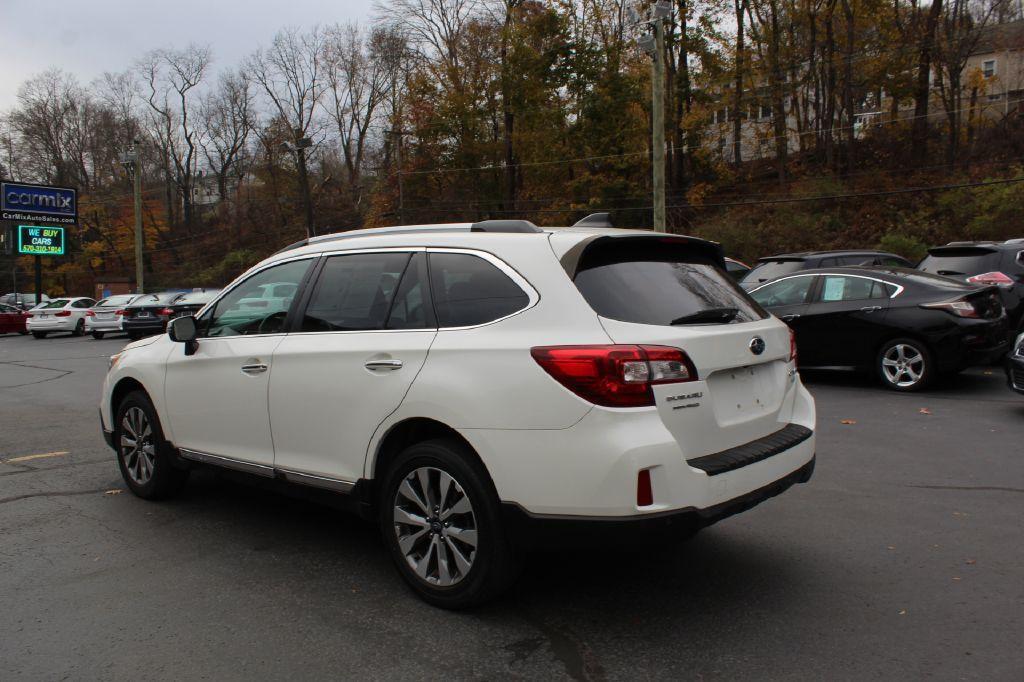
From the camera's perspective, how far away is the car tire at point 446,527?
3.41 m

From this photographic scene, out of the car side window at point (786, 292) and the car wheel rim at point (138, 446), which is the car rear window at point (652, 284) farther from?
the car side window at point (786, 292)

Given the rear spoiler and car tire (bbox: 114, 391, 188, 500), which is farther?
car tire (bbox: 114, 391, 188, 500)

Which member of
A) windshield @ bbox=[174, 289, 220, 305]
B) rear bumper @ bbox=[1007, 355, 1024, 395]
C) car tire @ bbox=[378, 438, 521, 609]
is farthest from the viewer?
windshield @ bbox=[174, 289, 220, 305]

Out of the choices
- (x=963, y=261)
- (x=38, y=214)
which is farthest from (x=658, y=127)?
(x=38, y=214)

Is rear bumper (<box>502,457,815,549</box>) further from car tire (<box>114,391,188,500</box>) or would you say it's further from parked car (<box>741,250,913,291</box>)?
parked car (<box>741,250,913,291</box>)

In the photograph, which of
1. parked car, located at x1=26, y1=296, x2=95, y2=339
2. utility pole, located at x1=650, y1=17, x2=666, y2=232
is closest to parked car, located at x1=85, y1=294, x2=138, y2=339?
parked car, located at x1=26, y1=296, x2=95, y2=339

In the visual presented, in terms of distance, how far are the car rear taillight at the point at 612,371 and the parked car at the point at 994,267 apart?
969cm

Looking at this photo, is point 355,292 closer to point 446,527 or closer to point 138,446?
point 446,527

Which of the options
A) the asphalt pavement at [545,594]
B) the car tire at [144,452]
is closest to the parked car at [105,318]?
the asphalt pavement at [545,594]

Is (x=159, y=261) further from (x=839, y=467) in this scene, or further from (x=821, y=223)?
(x=839, y=467)

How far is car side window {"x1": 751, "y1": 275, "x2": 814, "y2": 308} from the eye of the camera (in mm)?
10820

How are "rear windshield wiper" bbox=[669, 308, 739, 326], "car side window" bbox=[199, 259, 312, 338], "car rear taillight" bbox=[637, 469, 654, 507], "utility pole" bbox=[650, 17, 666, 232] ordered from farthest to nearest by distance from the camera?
"utility pole" bbox=[650, 17, 666, 232], "car side window" bbox=[199, 259, 312, 338], "rear windshield wiper" bbox=[669, 308, 739, 326], "car rear taillight" bbox=[637, 469, 654, 507]

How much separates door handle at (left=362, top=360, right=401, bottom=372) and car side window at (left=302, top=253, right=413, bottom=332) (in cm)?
21

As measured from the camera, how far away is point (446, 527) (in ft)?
11.7
